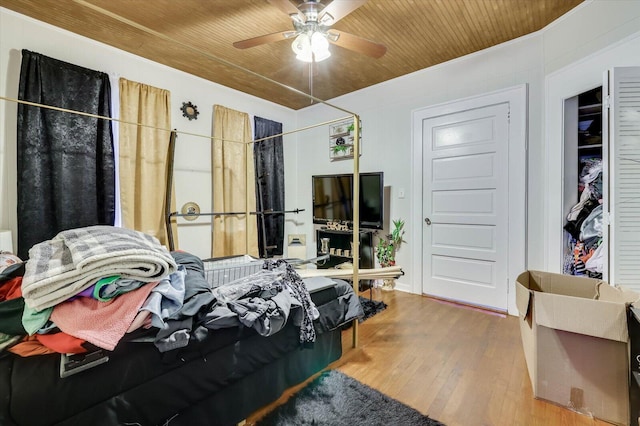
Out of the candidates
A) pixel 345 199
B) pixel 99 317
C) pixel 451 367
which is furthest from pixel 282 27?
pixel 451 367

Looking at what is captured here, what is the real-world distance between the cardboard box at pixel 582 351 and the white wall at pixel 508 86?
1.24 metres

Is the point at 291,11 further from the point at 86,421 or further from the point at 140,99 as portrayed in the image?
the point at 86,421

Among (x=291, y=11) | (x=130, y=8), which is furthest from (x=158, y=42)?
(x=291, y=11)

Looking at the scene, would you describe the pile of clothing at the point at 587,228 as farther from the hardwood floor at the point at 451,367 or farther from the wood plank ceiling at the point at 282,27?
the wood plank ceiling at the point at 282,27

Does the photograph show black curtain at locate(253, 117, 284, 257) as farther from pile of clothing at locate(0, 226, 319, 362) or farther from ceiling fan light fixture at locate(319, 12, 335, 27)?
pile of clothing at locate(0, 226, 319, 362)

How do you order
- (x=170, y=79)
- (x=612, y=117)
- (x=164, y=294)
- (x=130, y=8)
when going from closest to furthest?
(x=164, y=294)
(x=612, y=117)
(x=130, y=8)
(x=170, y=79)

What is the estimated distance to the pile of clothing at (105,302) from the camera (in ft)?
2.80

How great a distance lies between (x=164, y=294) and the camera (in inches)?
40.6

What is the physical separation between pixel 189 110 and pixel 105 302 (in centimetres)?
290

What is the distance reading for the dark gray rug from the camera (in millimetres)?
1332

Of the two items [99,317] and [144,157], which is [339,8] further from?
[144,157]

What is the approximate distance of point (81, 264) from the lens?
892 mm

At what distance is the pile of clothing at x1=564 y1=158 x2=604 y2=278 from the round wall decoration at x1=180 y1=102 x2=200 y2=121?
3954 millimetres

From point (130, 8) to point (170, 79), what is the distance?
1026 mm
